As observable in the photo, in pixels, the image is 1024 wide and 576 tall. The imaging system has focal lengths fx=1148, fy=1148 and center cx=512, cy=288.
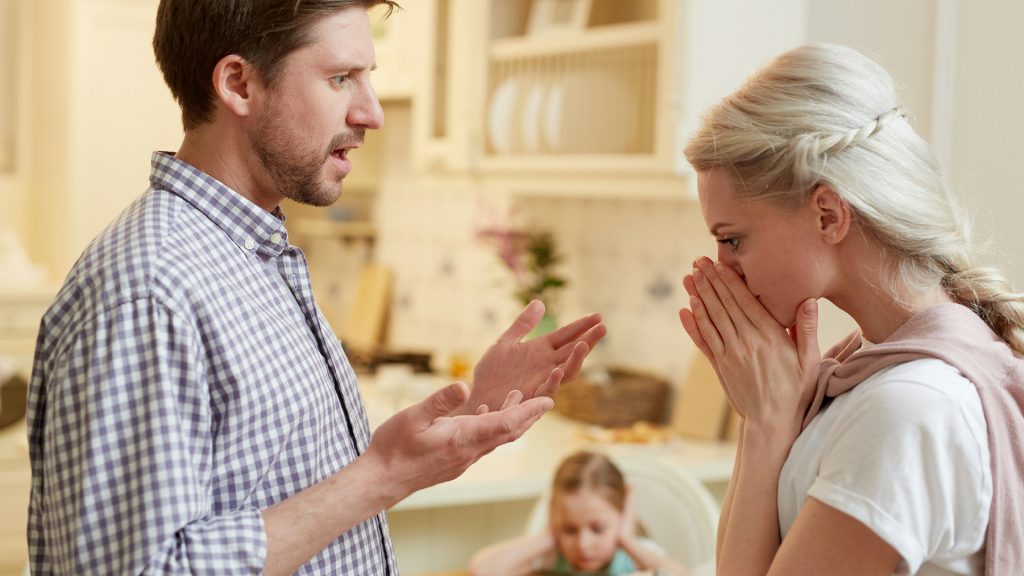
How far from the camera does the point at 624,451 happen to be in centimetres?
290

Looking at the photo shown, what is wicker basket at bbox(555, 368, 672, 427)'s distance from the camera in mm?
3123

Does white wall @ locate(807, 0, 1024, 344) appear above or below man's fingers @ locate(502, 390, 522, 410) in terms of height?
above

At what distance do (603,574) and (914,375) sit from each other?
4.61 ft

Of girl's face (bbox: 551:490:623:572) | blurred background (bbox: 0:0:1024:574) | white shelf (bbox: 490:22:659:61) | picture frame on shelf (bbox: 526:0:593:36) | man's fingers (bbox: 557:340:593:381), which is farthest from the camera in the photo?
picture frame on shelf (bbox: 526:0:593:36)

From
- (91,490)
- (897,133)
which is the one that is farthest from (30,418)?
(897,133)

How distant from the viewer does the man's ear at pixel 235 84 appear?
1.24 m

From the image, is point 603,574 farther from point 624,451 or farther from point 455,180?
point 455,180

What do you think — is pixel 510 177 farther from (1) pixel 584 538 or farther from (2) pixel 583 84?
(1) pixel 584 538

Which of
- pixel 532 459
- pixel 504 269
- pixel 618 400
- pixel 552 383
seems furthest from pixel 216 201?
pixel 504 269

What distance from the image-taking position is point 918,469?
1088 mm

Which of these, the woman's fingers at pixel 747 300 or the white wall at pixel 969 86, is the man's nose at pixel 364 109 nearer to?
the woman's fingers at pixel 747 300

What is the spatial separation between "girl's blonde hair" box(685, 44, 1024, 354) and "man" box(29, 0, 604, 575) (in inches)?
13.3

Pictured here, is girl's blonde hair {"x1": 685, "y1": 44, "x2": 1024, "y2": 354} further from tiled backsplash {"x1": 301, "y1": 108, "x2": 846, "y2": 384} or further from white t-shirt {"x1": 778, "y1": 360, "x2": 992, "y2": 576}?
tiled backsplash {"x1": 301, "y1": 108, "x2": 846, "y2": 384}

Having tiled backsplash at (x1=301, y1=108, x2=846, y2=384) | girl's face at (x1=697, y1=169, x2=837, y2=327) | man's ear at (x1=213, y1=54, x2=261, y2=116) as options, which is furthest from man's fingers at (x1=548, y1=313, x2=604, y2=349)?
tiled backsplash at (x1=301, y1=108, x2=846, y2=384)
